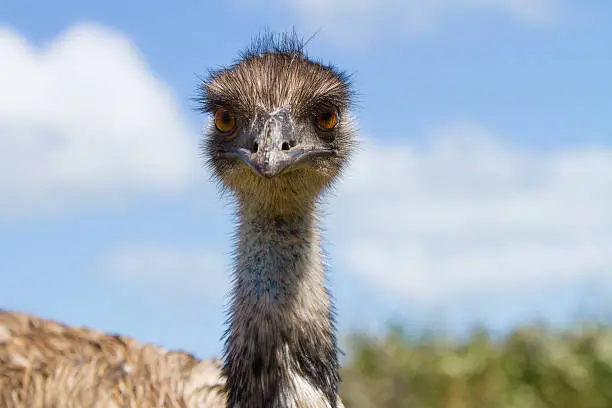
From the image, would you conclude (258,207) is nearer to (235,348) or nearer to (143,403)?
(235,348)

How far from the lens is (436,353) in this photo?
715cm

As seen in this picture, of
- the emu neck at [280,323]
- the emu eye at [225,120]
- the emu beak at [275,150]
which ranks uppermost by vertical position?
the emu eye at [225,120]

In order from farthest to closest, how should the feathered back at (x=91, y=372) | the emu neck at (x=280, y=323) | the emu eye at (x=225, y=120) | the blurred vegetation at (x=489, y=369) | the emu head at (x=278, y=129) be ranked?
the blurred vegetation at (x=489, y=369), the feathered back at (x=91, y=372), the emu eye at (x=225, y=120), the emu head at (x=278, y=129), the emu neck at (x=280, y=323)

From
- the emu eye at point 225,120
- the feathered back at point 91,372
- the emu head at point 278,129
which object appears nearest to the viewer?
the emu head at point 278,129

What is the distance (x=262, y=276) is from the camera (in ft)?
12.1

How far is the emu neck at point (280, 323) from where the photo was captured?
3.50 meters

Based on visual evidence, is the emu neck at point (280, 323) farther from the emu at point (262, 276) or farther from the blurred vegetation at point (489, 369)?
the blurred vegetation at point (489, 369)

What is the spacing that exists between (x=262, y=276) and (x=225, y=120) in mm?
674

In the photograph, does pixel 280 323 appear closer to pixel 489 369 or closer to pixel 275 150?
pixel 275 150

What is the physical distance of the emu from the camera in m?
3.55

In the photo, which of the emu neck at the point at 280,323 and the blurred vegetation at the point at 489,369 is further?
the blurred vegetation at the point at 489,369

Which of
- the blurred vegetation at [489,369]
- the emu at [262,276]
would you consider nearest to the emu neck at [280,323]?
the emu at [262,276]

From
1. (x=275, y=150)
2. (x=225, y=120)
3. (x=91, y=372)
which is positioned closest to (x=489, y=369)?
(x=91, y=372)

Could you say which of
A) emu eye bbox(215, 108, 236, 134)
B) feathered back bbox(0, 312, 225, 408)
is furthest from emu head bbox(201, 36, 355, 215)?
feathered back bbox(0, 312, 225, 408)
